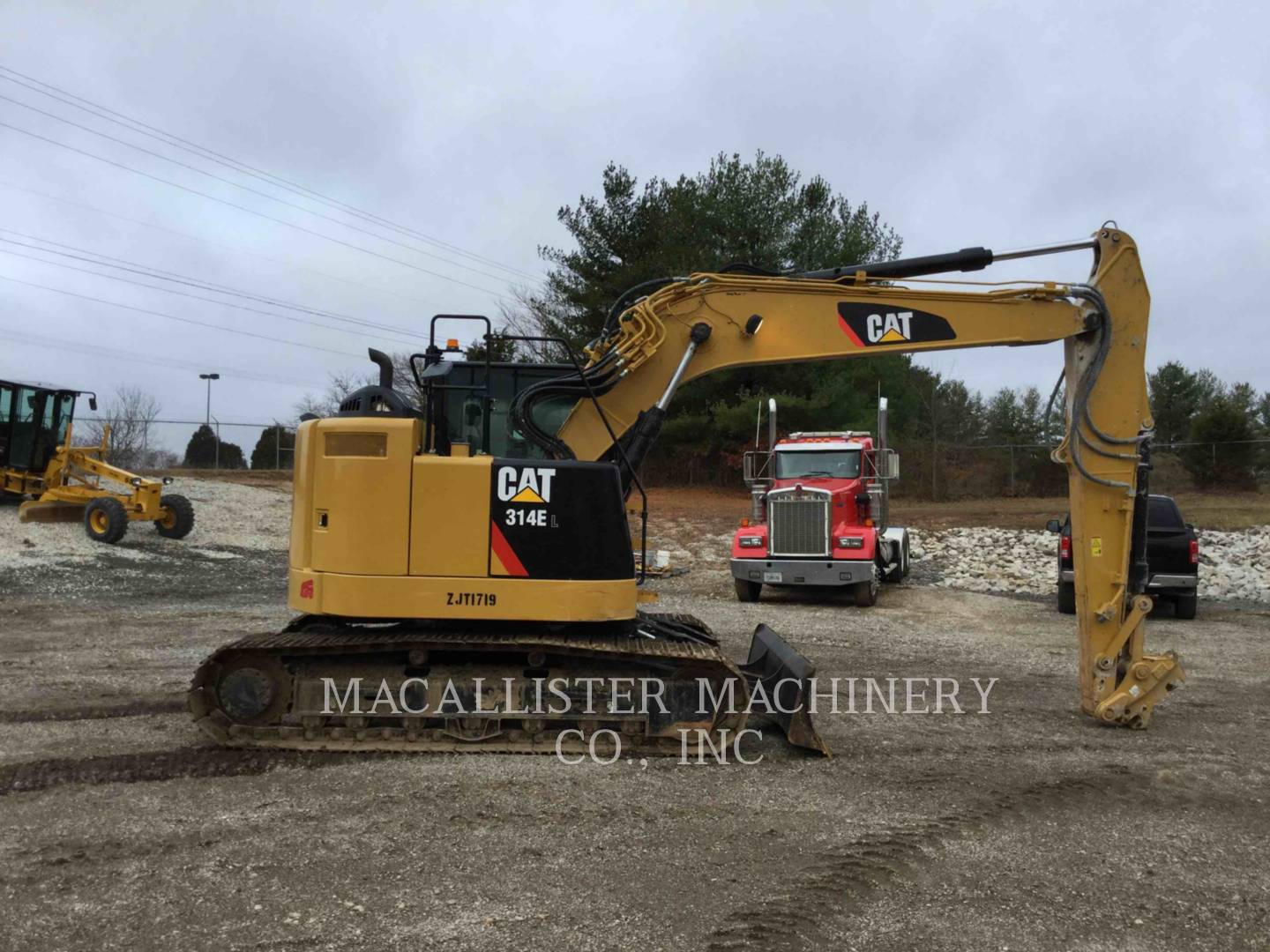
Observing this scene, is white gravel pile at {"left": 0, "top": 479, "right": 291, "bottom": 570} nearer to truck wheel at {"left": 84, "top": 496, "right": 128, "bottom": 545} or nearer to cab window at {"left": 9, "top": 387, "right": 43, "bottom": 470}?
truck wheel at {"left": 84, "top": 496, "right": 128, "bottom": 545}

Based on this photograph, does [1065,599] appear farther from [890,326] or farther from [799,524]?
[890,326]

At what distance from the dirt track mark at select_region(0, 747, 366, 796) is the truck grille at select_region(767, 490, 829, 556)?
9.09m

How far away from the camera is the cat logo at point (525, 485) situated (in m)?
6.08

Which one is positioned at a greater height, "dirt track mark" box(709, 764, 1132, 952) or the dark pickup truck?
the dark pickup truck

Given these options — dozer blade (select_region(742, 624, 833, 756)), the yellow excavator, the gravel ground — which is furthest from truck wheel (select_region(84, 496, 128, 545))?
dozer blade (select_region(742, 624, 833, 756))

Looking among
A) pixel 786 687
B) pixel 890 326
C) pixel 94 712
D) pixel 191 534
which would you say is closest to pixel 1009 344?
pixel 890 326

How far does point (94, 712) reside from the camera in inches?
275

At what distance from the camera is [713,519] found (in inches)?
943

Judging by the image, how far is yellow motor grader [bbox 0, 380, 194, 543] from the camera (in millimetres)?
17359

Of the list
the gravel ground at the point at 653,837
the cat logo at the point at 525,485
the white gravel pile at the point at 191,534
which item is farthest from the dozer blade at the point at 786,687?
the white gravel pile at the point at 191,534

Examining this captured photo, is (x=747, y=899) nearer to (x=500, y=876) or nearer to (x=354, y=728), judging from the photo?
(x=500, y=876)

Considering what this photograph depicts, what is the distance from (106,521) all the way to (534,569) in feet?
44.9

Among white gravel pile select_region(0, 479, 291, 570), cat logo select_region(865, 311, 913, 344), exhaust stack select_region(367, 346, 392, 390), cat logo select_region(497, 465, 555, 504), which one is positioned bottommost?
white gravel pile select_region(0, 479, 291, 570)

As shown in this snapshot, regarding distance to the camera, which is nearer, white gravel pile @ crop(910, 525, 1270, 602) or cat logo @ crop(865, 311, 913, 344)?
cat logo @ crop(865, 311, 913, 344)
